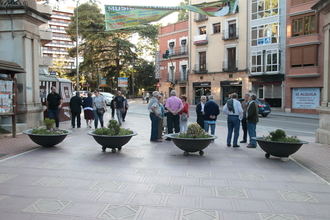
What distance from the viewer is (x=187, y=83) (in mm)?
43781

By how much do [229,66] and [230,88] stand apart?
262 centimetres

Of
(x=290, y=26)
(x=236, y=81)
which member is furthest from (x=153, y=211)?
(x=236, y=81)

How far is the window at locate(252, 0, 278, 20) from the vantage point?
32938 millimetres

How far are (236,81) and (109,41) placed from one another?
22159mm

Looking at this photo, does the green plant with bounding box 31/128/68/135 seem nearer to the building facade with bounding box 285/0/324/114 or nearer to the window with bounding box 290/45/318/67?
the building facade with bounding box 285/0/324/114

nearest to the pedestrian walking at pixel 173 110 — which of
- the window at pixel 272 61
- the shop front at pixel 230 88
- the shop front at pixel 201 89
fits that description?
the window at pixel 272 61

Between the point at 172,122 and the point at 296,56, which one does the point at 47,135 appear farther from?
the point at 296,56

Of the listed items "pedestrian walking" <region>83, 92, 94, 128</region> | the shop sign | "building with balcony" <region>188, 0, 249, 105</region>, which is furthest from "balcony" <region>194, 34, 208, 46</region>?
"pedestrian walking" <region>83, 92, 94, 128</region>

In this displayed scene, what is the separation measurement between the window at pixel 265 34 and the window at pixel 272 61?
44.1 inches

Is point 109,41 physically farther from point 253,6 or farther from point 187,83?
point 253,6

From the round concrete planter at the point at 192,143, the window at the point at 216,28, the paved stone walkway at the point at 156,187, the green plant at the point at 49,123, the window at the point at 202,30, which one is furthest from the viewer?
the window at the point at 202,30

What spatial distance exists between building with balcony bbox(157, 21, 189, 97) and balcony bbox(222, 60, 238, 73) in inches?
269

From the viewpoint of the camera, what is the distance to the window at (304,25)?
29152 mm

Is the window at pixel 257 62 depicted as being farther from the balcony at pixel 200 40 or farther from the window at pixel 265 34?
the balcony at pixel 200 40
